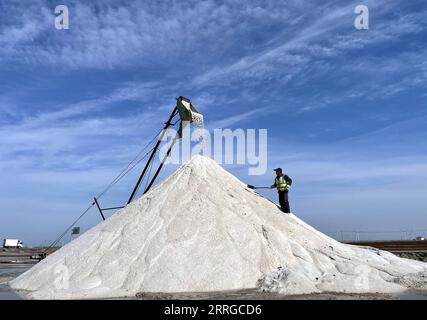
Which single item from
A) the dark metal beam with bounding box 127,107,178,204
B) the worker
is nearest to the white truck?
the dark metal beam with bounding box 127,107,178,204

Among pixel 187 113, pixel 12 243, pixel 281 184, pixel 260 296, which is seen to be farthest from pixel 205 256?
pixel 12 243

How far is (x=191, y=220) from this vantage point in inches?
480

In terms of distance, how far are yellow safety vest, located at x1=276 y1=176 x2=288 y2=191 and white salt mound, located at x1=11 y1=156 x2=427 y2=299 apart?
0.67 metres

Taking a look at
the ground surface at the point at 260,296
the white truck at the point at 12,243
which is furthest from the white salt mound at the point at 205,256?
the white truck at the point at 12,243

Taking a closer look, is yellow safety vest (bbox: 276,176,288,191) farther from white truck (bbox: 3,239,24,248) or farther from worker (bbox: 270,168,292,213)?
white truck (bbox: 3,239,24,248)

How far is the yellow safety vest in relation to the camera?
14.4m

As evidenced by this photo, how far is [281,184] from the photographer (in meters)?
14.4

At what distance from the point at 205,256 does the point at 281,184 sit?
4.41 m

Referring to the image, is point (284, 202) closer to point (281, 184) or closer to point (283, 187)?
point (283, 187)

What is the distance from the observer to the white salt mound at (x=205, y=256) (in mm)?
10422

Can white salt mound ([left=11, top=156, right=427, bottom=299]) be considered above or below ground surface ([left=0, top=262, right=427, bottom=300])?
above
